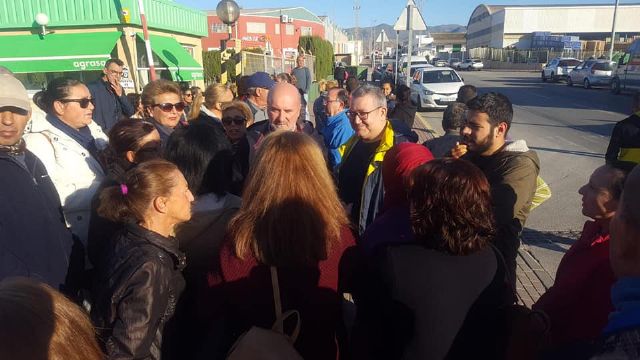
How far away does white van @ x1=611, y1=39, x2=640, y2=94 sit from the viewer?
22172 mm

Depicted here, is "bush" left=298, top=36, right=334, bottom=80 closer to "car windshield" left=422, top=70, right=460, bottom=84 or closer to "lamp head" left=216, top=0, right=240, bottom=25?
"car windshield" left=422, top=70, right=460, bottom=84

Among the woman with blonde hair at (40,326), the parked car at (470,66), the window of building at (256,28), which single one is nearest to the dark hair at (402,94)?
the woman with blonde hair at (40,326)

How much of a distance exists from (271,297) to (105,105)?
17.9ft

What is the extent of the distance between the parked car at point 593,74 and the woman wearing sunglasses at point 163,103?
29.1 meters

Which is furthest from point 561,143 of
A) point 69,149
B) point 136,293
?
point 136,293

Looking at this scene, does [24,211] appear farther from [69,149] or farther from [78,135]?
[78,135]

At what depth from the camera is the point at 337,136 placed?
4.59m

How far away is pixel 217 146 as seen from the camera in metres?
2.41

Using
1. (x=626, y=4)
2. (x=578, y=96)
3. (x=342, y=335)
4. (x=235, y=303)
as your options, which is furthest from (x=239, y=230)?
(x=626, y=4)

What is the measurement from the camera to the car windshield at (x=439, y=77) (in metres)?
19.1

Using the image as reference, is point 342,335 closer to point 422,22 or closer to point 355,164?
point 355,164

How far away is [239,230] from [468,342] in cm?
102

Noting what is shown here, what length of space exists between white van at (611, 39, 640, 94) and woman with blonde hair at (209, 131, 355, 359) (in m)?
25.6

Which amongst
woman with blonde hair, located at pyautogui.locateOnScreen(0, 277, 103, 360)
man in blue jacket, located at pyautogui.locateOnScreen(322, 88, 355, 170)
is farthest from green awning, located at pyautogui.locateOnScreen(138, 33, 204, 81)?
woman with blonde hair, located at pyautogui.locateOnScreen(0, 277, 103, 360)
